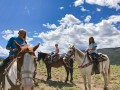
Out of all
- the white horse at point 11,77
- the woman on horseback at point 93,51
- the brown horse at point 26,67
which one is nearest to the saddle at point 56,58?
the woman on horseback at point 93,51

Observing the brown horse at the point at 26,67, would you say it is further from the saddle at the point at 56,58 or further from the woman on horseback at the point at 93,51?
the saddle at the point at 56,58

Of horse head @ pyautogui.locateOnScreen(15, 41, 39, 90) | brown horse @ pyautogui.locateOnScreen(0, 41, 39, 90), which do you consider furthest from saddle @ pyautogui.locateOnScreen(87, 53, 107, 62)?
horse head @ pyautogui.locateOnScreen(15, 41, 39, 90)

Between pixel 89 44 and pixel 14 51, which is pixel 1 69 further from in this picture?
pixel 89 44

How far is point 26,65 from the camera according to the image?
6.85 meters

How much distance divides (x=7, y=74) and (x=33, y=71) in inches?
69.0

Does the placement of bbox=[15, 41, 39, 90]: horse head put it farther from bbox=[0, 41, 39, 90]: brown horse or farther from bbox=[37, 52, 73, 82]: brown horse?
bbox=[37, 52, 73, 82]: brown horse

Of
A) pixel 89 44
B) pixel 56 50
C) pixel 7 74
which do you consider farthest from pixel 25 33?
pixel 56 50

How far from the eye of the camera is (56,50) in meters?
24.0

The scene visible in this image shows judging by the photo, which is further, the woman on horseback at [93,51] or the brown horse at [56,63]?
the brown horse at [56,63]

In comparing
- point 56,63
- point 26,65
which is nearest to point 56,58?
point 56,63

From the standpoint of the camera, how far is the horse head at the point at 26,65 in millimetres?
6748

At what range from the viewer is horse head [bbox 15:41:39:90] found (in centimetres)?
675

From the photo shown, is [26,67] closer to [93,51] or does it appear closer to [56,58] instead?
[93,51]

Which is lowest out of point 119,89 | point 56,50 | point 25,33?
point 119,89
